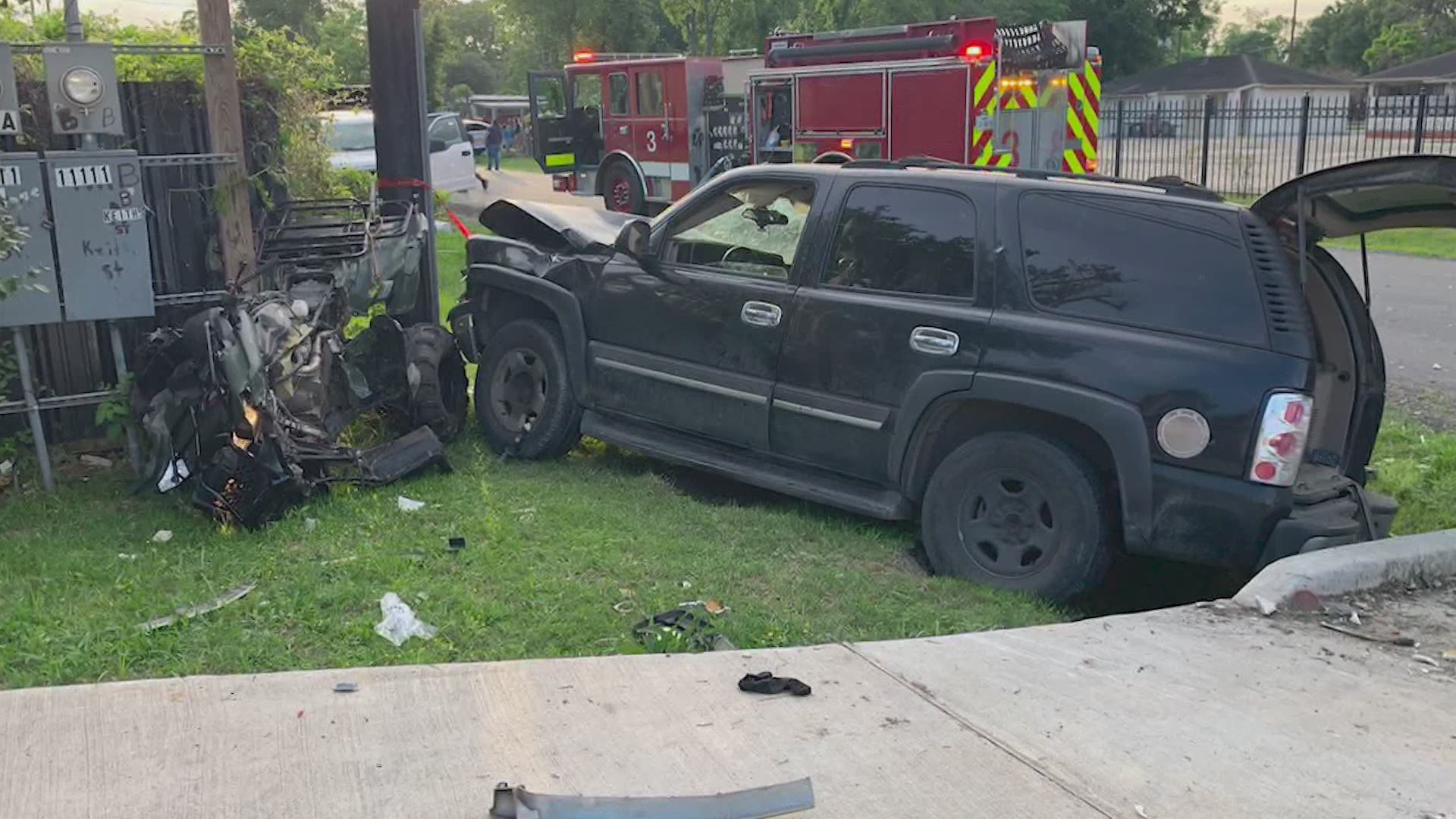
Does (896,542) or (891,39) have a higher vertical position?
(891,39)

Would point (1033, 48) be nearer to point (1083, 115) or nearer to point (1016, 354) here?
point (1083, 115)

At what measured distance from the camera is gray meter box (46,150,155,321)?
6.32m

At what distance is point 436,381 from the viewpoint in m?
7.34

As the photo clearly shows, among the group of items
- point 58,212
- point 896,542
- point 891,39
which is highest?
point 891,39

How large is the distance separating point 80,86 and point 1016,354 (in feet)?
15.3

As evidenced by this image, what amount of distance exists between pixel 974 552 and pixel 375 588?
246cm

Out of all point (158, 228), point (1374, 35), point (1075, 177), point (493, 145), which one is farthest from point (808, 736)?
point (1374, 35)

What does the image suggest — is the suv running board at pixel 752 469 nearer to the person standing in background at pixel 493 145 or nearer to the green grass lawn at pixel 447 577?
the green grass lawn at pixel 447 577

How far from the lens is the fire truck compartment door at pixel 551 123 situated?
23375mm

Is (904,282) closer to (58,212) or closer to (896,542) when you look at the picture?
(896,542)

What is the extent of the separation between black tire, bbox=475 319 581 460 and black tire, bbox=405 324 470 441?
0.18 metres

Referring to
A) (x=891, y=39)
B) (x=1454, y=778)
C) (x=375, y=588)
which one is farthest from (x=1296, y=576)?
(x=891, y=39)

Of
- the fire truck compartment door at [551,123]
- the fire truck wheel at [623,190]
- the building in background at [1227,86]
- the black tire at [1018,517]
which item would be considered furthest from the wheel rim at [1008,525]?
the building in background at [1227,86]

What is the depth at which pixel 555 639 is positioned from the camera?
470 centimetres
